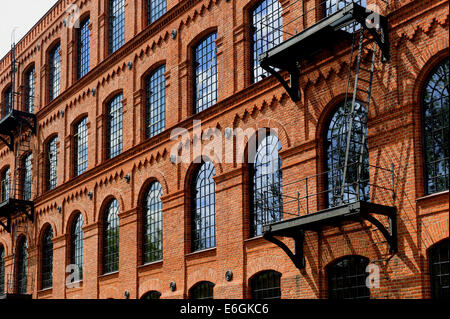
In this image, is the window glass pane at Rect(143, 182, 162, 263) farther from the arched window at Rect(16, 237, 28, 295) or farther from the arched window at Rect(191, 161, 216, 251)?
the arched window at Rect(16, 237, 28, 295)

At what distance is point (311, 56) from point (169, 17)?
827cm

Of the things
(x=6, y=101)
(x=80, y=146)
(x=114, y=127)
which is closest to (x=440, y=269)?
(x=114, y=127)

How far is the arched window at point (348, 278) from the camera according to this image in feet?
59.1

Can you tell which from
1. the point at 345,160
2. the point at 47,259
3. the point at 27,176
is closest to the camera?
the point at 345,160

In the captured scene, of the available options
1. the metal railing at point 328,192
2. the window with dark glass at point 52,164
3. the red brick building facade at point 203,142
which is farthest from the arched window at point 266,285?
the window with dark glass at point 52,164

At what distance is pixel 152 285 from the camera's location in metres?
25.7

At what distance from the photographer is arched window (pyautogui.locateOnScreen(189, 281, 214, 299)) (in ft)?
75.9

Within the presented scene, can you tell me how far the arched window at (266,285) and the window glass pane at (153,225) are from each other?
214 inches

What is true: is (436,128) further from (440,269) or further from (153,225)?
(153,225)

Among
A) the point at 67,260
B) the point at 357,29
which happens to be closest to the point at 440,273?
the point at 357,29

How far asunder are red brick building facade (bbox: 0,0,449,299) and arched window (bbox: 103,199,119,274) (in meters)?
0.20

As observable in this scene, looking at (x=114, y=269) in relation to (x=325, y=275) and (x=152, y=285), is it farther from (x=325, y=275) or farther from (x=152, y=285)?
(x=325, y=275)

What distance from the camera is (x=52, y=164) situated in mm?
35188

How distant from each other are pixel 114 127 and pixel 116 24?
14.5 ft
